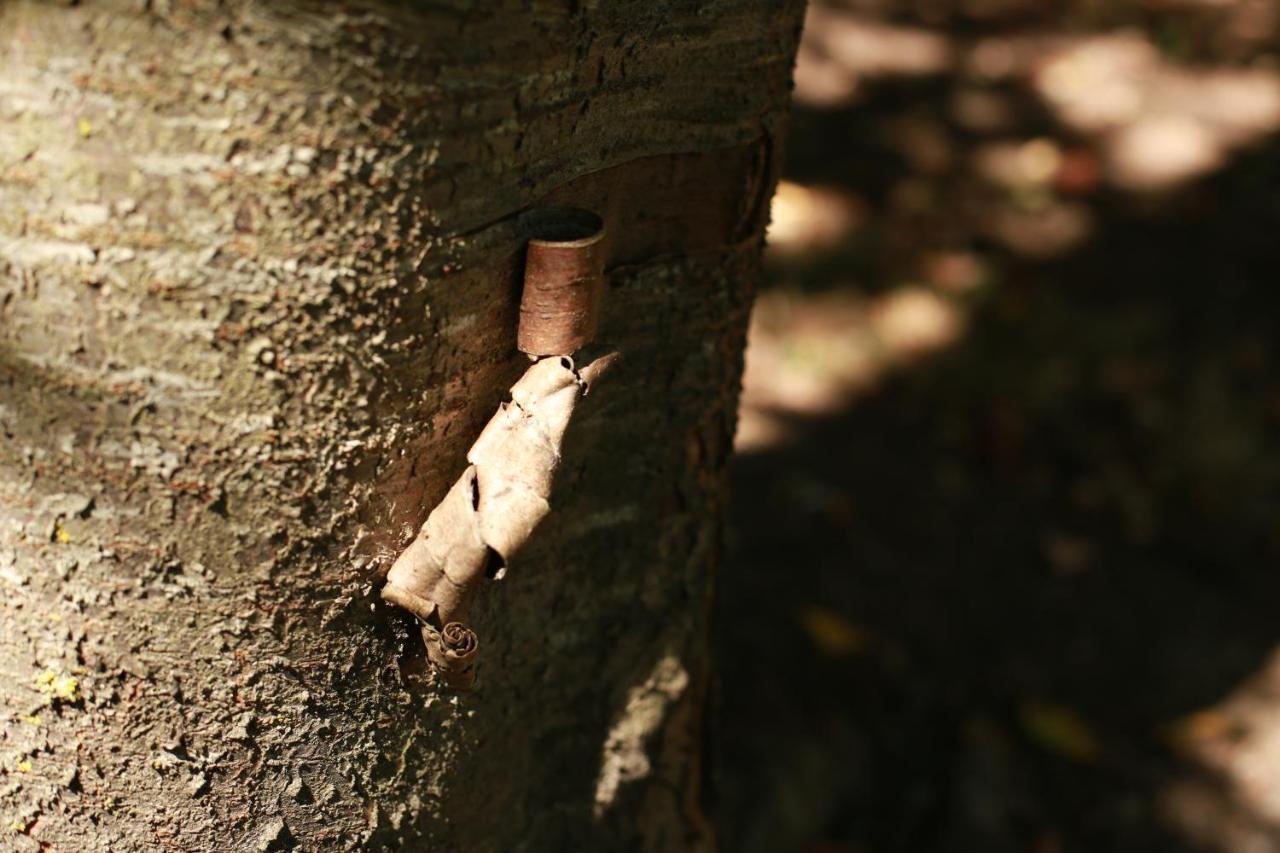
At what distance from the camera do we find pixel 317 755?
1146 millimetres

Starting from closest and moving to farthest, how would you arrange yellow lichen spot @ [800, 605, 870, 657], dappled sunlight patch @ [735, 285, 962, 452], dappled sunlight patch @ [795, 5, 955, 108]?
yellow lichen spot @ [800, 605, 870, 657], dappled sunlight patch @ [735, 285, 962, 452], dappled sunlight patch @ [795, 5, 955, 108]

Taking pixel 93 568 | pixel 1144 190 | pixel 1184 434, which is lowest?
pixel 1184 434

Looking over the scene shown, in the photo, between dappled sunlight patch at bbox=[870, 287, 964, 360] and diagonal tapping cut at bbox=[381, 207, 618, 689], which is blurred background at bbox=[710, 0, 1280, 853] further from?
diagonal tapping cut at bbox=[381, 207, 618, 689]

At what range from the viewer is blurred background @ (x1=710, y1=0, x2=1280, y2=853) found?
2764mm

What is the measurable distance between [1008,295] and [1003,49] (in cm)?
132

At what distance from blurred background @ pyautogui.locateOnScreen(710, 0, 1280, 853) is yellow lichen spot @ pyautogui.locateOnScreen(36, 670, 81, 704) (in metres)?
1.01

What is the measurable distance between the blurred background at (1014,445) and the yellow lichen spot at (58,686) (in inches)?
39.8

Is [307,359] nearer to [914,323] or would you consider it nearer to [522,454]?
[522,454]

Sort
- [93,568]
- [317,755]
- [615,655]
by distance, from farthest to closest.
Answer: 1. [615,655]
2. [317,755]
3. [93,568]

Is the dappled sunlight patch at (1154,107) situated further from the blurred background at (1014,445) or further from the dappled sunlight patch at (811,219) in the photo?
the dappled sunlight patch at (811,219)

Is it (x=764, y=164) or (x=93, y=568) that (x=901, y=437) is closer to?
(x=764, y=164)

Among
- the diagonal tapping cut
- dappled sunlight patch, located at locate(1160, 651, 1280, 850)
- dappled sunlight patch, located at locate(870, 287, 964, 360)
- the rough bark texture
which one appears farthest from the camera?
dappled sunlight patch, located at locate(870, 287, 964, 360)

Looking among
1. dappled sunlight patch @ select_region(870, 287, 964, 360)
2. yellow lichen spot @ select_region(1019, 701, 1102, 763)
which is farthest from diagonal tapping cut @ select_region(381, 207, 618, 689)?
dappled sunlight patch @ select_region(870, 287, 964, 360)

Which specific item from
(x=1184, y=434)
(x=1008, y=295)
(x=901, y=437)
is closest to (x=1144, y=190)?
(x=1008, y=295)
